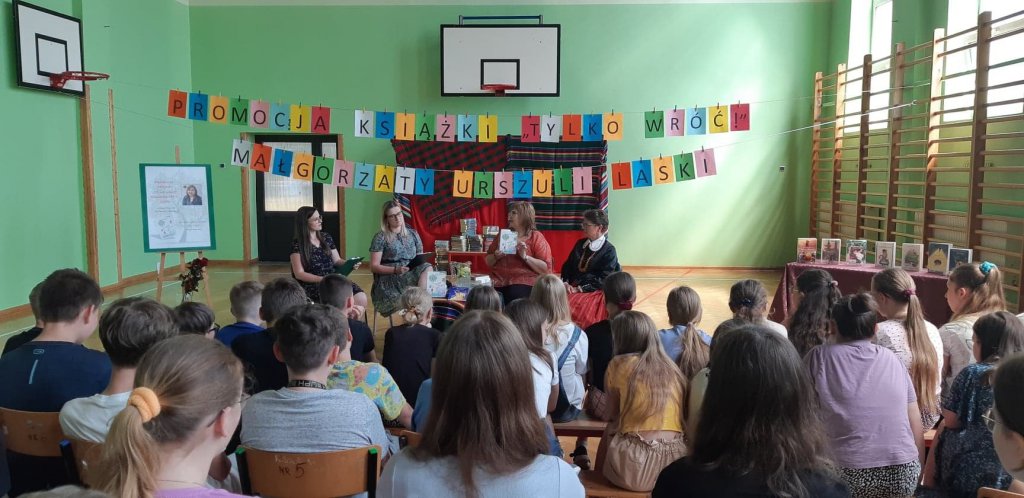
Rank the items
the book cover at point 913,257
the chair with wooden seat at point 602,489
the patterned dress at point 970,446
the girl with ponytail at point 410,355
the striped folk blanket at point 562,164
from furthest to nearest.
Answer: the striped folk blanket at point 562,164, the book cover at point 913,257, the girl with ponytail at point 410,355, the chair with wooden seat at point 602,489, the patterned dress at point 970,446

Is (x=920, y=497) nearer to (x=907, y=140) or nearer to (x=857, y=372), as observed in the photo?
(x=857, y=372)

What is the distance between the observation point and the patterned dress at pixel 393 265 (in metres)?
5.19

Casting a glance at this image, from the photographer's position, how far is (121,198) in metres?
8.08

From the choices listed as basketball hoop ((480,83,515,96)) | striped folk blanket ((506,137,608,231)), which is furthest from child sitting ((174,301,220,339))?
basketball hoop ((480,83,515,96))

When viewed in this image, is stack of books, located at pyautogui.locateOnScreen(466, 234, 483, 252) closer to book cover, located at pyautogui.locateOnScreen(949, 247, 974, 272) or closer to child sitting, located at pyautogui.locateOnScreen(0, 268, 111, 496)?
book cover, located at pyautogui.locateOnScreen(949, 247, 974, 272)

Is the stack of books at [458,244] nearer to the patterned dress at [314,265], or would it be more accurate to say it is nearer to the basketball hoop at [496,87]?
the basketball hoop at [496,87]

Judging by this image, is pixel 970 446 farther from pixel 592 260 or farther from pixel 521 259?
pixel 521 259

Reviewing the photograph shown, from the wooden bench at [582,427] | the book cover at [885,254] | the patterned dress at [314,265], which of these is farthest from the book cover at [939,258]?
the patterned dress at [314,265]

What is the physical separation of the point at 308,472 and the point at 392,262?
3.49 meters

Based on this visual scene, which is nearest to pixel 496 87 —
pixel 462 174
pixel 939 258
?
pixel 462 174

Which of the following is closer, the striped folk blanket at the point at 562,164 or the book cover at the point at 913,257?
the book cover at the point at 913,257

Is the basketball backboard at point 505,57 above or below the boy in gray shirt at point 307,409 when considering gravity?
above

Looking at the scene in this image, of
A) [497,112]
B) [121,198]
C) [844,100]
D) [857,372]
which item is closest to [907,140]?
[844,100]

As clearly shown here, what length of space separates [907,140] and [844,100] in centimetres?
132
